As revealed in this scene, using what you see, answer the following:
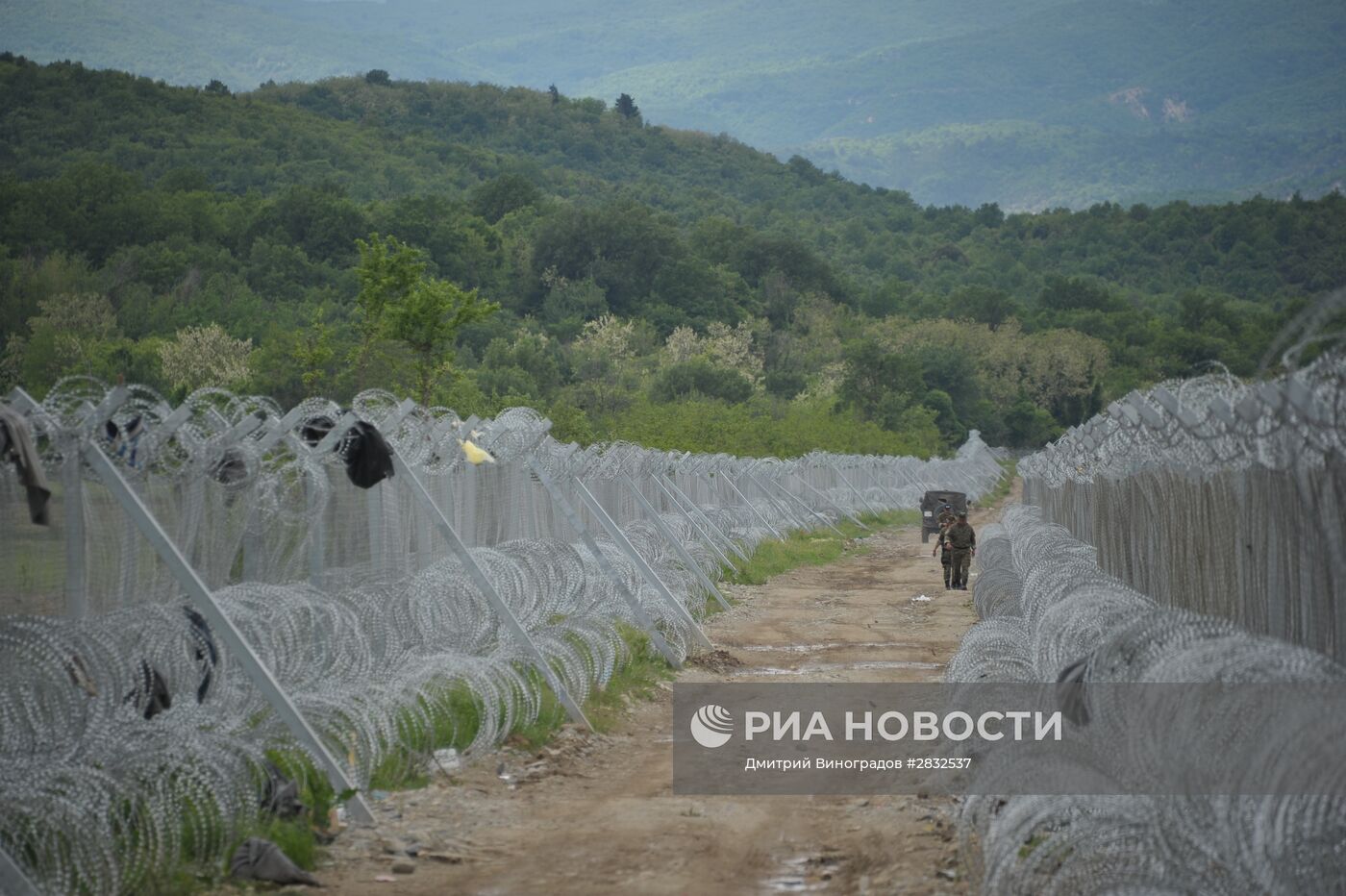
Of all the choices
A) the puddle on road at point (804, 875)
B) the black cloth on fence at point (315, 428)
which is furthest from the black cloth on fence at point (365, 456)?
the puddle on road at point (804, 875)

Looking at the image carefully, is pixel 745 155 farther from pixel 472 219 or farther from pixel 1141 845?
pixel 1141 845

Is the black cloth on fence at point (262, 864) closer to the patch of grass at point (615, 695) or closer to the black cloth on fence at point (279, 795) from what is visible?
the black cloth on fence at point (279, 795)

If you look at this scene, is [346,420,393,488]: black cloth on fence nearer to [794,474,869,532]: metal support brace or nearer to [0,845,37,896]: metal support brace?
[0,845,37,896]: metal support brace

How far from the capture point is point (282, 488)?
9.96 meters

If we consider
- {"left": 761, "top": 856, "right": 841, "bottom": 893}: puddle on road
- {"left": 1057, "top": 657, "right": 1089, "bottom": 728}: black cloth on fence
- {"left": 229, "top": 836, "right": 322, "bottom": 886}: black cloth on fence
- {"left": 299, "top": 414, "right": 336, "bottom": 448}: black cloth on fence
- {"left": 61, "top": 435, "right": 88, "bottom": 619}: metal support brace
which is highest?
{"left": 299, "top": 414, "right": 336, "bottom": 448}: black cloth on fence

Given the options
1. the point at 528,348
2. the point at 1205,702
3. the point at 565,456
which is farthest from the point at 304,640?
the point at 528,348

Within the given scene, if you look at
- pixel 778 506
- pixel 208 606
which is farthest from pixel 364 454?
pixel 778 506

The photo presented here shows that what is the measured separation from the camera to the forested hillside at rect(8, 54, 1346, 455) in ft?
165

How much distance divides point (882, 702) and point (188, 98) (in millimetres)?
117624

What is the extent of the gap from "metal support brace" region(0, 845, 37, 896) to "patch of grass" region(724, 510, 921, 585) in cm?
1780

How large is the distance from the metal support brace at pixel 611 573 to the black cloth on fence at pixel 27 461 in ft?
22.6

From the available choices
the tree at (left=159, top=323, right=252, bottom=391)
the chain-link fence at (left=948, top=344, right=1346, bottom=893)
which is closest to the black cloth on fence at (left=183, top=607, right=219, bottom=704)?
the chain-link fence at (left=948, top=344, right=1346, bottom=893)

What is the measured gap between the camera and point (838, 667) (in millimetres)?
14289

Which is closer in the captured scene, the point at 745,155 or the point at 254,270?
the point at 254,270
